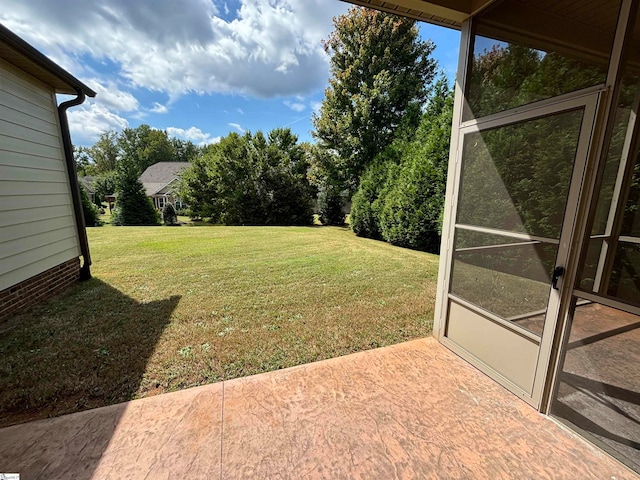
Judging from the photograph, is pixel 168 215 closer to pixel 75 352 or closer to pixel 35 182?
pixel 35 182

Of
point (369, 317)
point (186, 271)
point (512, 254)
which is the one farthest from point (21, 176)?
point (512, 254)

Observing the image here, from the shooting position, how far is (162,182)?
27.8 metres

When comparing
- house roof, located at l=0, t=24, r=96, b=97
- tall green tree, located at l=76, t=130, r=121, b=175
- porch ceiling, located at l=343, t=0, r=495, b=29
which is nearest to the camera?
porch ceiling, located at l=343, t=0, r=495, b=29

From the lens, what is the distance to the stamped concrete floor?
1512 millimetres

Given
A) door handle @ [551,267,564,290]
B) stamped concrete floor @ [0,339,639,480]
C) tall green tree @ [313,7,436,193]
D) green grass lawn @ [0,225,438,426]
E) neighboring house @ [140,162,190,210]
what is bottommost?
green grass lawn @ [0,225,438,426]

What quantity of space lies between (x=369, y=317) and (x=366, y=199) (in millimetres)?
7200

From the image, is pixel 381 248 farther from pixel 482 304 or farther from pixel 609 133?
pixel 609 133

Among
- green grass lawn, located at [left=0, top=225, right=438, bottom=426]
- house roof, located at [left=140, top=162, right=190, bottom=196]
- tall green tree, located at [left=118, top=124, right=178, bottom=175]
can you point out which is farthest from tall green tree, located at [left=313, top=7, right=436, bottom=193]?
tall green tree, located at [left=118, top=124, right=178, bottom=175]

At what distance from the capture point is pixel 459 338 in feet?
8.71

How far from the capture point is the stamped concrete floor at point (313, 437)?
151 centimetres

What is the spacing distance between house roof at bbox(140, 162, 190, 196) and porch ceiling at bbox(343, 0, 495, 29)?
2877 centimetres

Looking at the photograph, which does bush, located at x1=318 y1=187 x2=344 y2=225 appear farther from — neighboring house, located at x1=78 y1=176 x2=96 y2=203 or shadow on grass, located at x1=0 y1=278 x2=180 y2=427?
neighboring house, located at x1=78 y1=176 x2=96 y2=203

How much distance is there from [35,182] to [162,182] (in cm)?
2767

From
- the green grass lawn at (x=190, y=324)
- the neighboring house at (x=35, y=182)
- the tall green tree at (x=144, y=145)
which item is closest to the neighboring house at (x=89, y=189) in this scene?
the tall green tree at (x=144, y=145)
